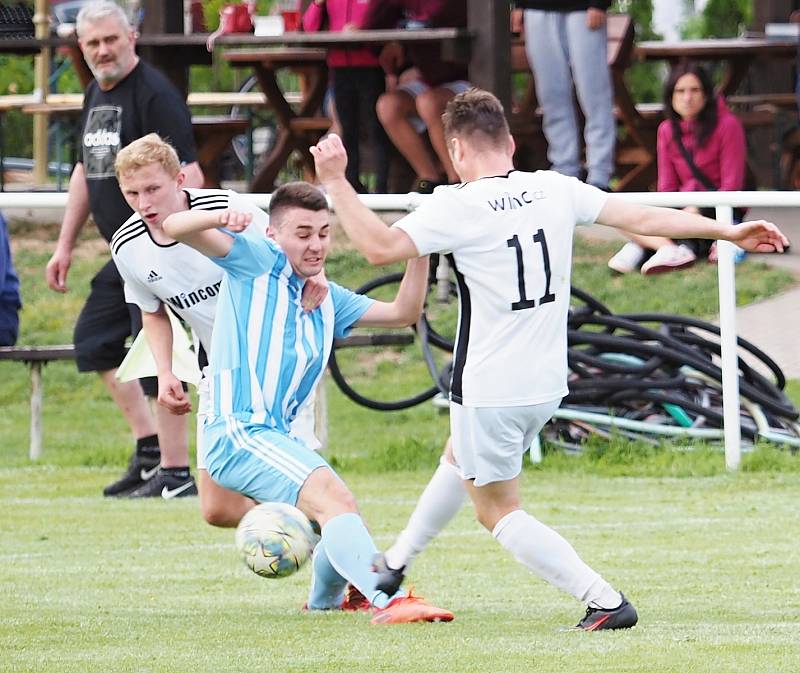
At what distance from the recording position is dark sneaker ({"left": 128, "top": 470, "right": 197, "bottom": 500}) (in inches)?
376

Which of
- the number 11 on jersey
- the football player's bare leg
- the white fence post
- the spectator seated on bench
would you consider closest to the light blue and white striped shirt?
the football player's bare leg

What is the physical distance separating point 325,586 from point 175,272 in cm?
143

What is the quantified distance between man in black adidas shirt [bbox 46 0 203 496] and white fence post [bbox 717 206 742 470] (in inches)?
102

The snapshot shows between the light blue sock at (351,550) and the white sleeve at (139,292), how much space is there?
1.64 m

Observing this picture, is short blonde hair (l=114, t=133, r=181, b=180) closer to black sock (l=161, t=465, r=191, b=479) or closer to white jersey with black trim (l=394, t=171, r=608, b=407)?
white jersey with black trim (l=394, t=171, r=608, b=407)

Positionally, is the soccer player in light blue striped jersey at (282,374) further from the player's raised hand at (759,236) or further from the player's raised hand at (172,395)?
the player's raised hand at (759,236)

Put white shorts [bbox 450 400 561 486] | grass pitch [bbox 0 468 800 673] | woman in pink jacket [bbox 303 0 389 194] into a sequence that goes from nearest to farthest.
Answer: grass pitch [bbox 0 468 800 673] → white shorts [bbox 450 400 561 486] → woman in pink jacket [bbox 303 0 389 194]

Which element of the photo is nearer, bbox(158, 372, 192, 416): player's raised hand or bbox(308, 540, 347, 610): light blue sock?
bbox(308, 540, 347, 610): light blue sock

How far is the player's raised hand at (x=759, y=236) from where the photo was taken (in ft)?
19.6

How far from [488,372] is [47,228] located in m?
10.9

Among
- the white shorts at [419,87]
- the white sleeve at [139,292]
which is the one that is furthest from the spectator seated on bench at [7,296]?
the white sleeve at [139,292]

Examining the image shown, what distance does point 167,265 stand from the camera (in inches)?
Result: 288

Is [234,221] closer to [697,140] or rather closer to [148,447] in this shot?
[148,447]

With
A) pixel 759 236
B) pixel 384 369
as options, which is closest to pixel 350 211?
pixel 759 236
